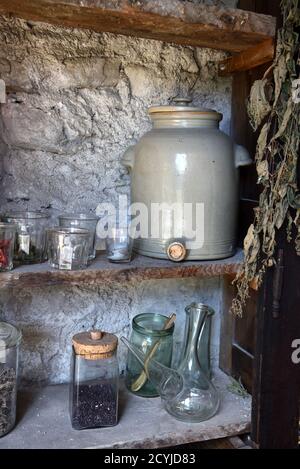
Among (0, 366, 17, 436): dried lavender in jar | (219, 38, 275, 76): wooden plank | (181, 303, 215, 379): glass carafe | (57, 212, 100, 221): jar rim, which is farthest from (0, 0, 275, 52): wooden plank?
(0, 366, 17, 436): dried lavender in jar

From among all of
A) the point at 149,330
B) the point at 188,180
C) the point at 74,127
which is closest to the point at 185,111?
the point at 188,180

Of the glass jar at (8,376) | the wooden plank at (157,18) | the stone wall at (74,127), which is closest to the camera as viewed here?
the wooden plank at (157,18)

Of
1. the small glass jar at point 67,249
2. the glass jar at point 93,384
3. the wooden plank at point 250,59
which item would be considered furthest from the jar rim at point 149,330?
the wooden plank at point 250,59

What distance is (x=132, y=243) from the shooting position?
3.17 ft

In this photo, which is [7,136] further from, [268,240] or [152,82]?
[268,240]

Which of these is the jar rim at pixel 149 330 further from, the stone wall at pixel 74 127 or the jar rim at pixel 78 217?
the jar rim at pixel 78 217

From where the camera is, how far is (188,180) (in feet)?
2.90

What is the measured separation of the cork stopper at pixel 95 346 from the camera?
889 mm

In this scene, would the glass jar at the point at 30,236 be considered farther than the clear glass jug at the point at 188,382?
No

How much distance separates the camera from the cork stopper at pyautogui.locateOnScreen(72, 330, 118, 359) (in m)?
0.89

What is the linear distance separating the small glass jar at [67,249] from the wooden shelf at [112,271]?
16 millimetres

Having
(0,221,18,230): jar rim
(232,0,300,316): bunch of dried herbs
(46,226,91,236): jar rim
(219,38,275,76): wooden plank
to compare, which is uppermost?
(219,38,275,76): wooden plank

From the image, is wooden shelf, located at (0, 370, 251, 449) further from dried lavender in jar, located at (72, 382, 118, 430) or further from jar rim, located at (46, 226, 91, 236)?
jar rim, located at (46, 226, 91, 236)

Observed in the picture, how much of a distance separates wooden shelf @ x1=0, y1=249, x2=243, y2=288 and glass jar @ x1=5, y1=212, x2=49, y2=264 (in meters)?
0.03
